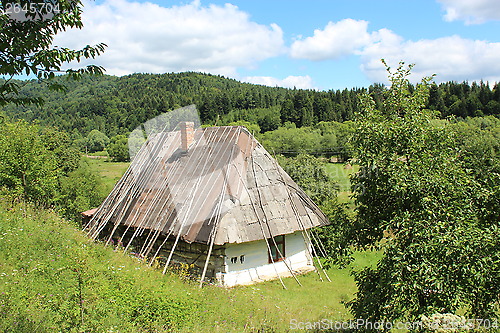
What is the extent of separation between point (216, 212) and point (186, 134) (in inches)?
238

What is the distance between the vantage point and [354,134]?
23.9ft

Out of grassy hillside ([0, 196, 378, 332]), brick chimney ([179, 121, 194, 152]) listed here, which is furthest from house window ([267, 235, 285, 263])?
brick chimney ([179, 121, 194, 152])

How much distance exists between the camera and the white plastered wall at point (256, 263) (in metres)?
14.2

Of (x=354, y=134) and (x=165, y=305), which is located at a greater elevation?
(x=354, y=134)

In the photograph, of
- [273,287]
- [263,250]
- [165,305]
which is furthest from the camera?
[263,250]

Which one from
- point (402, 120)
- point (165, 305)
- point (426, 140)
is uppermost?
point (402, 120)

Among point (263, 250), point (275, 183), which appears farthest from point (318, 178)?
point (263, 250)

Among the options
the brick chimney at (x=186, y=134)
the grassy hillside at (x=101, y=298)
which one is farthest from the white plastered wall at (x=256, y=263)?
the brick chimney at (x=186, y=134)

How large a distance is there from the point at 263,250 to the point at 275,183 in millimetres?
3235

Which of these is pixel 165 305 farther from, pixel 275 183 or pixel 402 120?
pixel 275 183

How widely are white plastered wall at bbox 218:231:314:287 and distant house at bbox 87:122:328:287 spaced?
4 cm

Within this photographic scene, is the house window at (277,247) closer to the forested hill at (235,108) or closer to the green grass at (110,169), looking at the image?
the green grass at (110,169)

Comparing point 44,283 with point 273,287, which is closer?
point 44,283

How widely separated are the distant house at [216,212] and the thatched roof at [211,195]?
4cm
